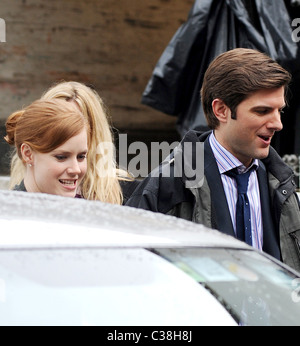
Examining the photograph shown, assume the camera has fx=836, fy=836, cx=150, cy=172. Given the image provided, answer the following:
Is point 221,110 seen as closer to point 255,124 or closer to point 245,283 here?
point 255,124

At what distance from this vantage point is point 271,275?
6.75ft

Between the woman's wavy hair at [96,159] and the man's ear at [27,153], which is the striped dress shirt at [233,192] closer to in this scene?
the woman's wavy hair at [96,159]

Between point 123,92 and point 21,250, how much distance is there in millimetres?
5973

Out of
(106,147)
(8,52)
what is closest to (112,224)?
(106,147)

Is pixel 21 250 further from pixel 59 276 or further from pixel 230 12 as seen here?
pixel 230 12

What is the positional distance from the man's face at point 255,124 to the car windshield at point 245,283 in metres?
1.05

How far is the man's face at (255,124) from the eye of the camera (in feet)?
10.2

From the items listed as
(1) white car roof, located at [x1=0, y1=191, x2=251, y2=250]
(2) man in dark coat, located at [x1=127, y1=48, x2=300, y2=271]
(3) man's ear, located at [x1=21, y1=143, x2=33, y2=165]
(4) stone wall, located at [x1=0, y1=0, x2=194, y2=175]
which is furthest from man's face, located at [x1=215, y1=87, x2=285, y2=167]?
(4) stone wall, located at [x1=0, y1=0, x2=194, y2=175]

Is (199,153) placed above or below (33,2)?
below

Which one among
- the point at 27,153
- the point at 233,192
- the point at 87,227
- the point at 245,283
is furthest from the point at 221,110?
the point at 87,227

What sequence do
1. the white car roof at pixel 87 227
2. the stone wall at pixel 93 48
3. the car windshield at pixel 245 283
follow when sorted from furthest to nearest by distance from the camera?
the stone wall at pixel 93 48
the car windshield at pixel 245 283
the white car roof at pixel 87 227

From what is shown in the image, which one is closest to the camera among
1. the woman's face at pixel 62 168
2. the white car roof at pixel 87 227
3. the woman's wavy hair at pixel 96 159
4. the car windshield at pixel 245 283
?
the white car roof at pixel 87 227

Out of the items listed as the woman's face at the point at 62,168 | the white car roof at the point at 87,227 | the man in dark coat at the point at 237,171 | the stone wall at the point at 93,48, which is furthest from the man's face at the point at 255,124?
the stone wall at the point at 93,48

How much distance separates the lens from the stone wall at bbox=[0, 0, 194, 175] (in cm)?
720
